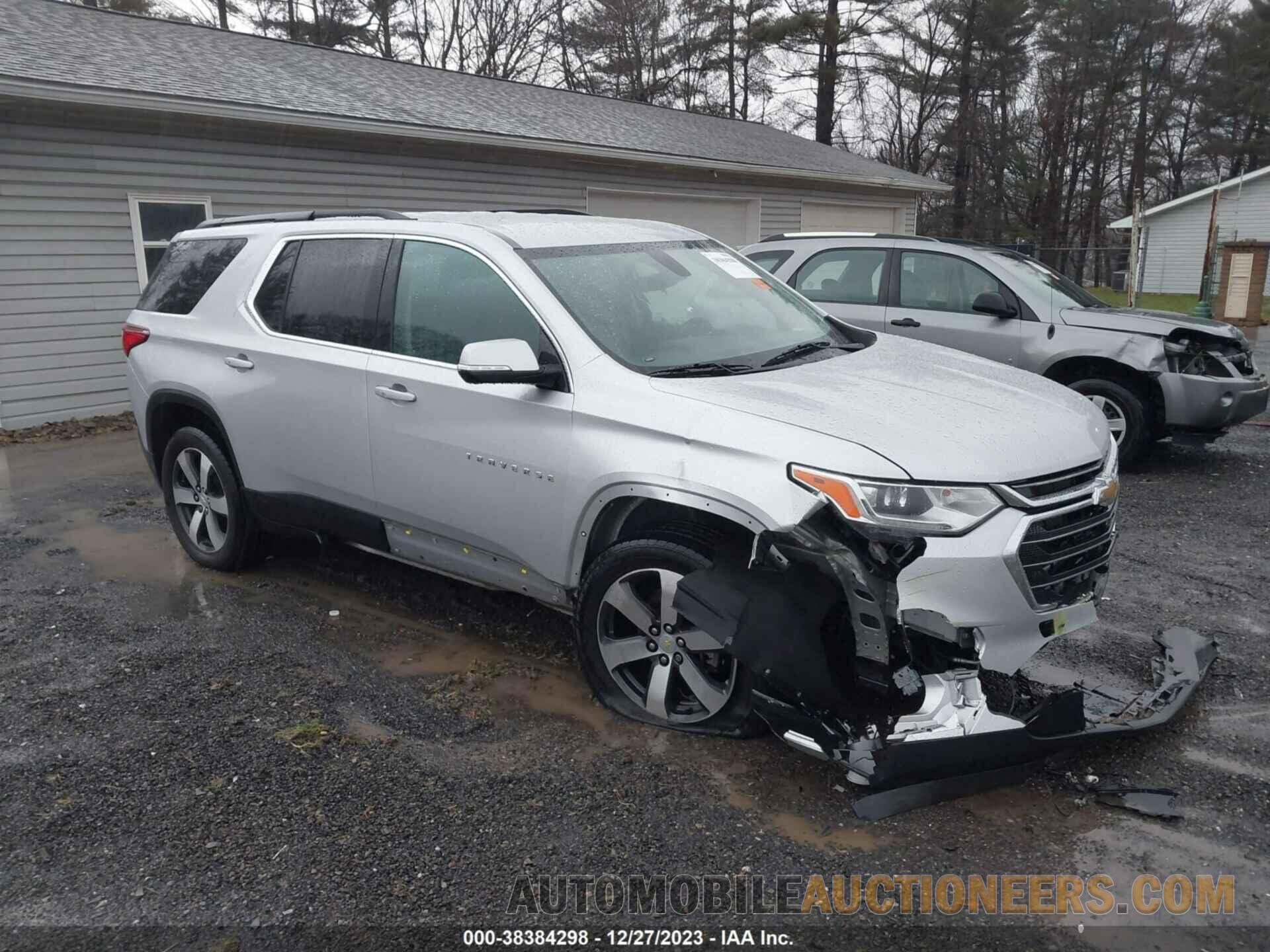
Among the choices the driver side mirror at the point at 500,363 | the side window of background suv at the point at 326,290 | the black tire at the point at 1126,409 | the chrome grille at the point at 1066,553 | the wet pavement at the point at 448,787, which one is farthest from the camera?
the black tire at the point at 1126,409

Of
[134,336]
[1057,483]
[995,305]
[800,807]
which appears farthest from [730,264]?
[995,305]

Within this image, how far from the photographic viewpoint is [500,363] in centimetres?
362

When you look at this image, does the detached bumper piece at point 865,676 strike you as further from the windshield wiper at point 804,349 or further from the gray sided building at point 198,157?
the gray sided building at point 198,157

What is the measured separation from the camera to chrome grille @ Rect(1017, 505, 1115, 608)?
3.11 metres

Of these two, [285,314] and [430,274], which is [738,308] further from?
[285,314]

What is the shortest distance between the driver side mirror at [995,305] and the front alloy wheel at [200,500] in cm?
588

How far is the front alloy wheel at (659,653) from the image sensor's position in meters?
3.45

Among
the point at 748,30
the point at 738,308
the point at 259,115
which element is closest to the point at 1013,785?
the point at 738,308

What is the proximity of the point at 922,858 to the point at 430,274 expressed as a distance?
301 cm

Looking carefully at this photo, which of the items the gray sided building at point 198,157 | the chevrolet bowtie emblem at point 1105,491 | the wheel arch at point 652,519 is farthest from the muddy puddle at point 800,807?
the gray sided building at point 198,157

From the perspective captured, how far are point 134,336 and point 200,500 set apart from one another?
104cm

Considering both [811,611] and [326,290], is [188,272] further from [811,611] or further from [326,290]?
[811,611]

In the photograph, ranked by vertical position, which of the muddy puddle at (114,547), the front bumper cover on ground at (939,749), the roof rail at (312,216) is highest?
the roof rail at (312,216)

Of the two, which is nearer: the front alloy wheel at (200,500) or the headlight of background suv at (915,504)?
the headlight of background suv at (915,504)
